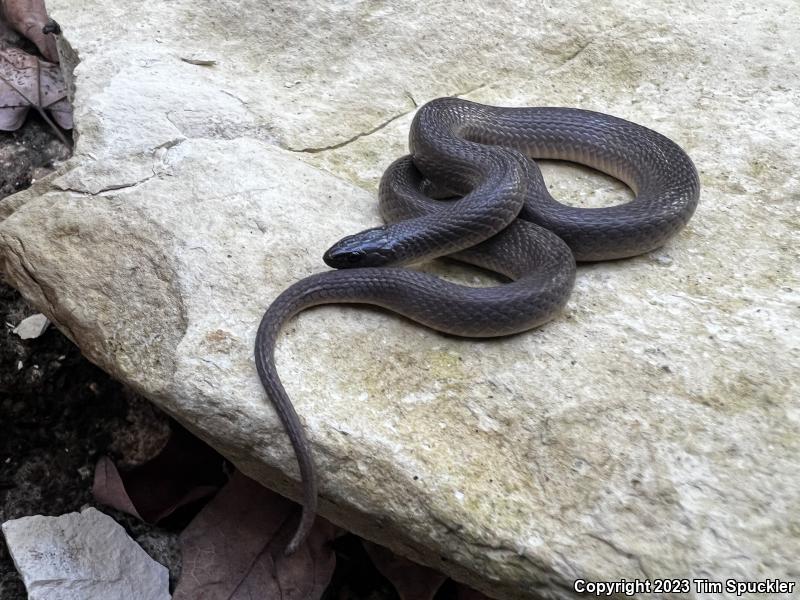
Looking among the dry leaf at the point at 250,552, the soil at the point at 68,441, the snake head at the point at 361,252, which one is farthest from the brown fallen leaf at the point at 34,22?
the dry leaf at the point at 250,552

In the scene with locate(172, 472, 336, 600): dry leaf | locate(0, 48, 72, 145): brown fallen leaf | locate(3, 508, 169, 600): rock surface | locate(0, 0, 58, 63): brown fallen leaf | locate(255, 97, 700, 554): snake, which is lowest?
locate(3, 508, 169, 600): rock surface

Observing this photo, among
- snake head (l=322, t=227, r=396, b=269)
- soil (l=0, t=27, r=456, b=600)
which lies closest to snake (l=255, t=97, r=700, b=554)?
snake head (l=322, t=227, r=396, b=269)

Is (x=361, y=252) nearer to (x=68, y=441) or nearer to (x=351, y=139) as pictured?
(x=351, y=139)

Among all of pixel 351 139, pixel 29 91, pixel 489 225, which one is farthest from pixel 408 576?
pixel 29 91

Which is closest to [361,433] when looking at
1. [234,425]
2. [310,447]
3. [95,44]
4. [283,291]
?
[310,447]

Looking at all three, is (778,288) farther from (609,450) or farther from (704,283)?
(609,450)

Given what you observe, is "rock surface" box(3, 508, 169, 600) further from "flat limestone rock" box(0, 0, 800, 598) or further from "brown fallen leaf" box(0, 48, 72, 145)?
"brown fallen leaf" box(0, 48, 72, 145)
